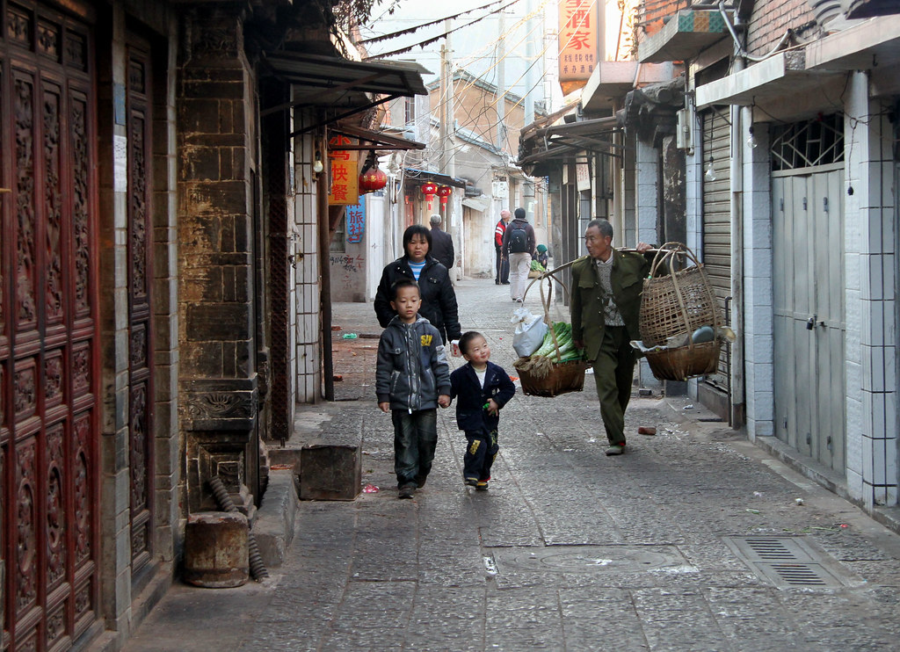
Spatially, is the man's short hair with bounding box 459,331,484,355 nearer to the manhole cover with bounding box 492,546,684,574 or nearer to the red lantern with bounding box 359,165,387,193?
the manhole cover with bounding box 492,546,684,574

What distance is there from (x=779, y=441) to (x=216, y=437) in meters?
5.01

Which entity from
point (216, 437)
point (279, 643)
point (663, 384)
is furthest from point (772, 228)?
point (279, 643)

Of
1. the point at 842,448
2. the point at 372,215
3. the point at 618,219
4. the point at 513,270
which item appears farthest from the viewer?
the point at 372,215

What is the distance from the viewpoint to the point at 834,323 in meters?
7.70

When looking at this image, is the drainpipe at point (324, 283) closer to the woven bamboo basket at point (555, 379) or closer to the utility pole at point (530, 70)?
the woven bamboo basket at point (555, 379)

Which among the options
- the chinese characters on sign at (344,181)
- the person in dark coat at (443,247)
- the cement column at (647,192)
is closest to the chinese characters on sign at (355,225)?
the person in dark coat at (443,247)

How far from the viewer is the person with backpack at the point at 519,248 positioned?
22.2 metres

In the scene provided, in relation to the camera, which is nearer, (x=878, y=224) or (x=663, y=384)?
(x=878, y=224)

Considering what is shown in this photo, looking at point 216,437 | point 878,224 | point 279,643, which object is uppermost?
point 878,224

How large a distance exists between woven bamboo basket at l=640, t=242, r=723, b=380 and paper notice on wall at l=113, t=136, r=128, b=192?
450 centimetres

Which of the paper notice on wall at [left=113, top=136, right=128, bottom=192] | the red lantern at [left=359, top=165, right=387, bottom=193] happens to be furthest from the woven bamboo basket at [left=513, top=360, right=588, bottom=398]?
the red lantern at [left=359, top=165, right=387, bottom=193]

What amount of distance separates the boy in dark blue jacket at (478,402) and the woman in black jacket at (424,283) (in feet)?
2.85

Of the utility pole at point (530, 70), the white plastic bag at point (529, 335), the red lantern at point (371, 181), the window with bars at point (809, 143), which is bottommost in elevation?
the white plastic bag at point (529, 335)

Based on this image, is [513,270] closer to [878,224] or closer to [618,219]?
[618,219]
